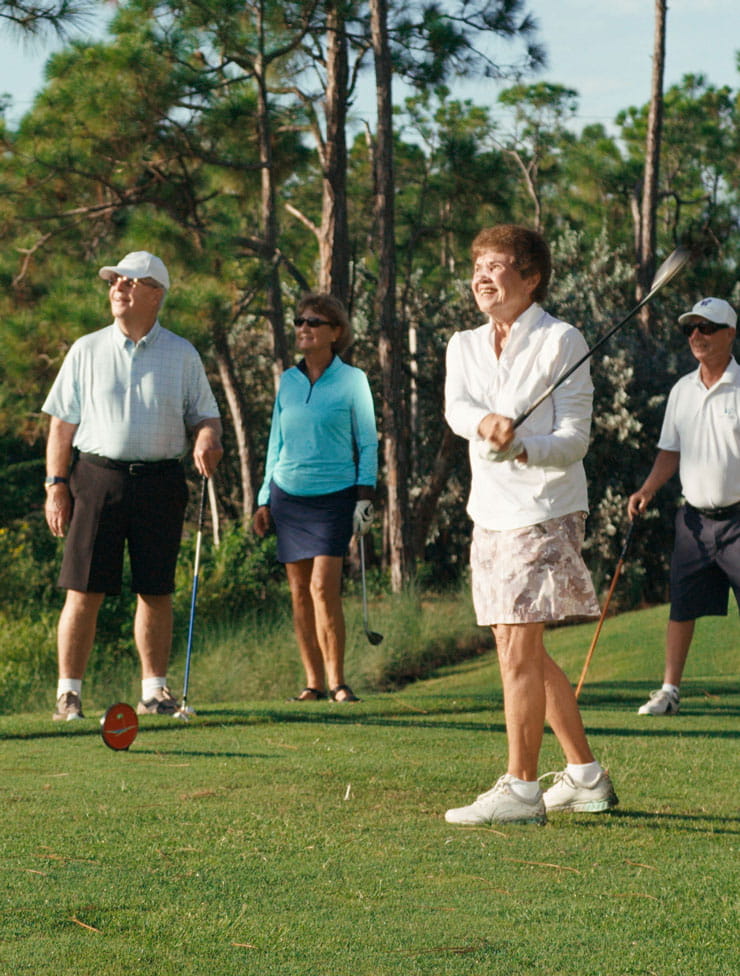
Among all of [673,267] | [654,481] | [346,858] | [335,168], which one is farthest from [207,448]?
[335,168]

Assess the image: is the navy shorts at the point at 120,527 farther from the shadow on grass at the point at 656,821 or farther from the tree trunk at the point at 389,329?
the tree trunk at the point at 389,329

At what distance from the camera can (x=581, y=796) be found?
416 centimetres

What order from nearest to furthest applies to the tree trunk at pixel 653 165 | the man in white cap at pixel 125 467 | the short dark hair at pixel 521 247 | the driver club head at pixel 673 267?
the driver club head at pixel 673 267, the short dark hair at pixel 521 247, the man in white cap at pixel 125 467, the tree trunk at pixel 653 165

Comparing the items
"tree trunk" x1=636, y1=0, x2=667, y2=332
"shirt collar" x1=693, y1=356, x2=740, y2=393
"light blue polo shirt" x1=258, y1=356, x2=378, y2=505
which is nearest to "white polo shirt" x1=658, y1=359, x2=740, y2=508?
"shirt collar" x1=693, y1=356, x2=740, y2=393

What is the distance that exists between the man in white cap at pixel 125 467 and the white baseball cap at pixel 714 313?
233 centimetres

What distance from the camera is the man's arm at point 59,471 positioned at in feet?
20.9

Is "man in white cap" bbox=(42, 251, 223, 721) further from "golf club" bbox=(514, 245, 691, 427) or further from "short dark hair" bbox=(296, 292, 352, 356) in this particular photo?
"golf club" bbox=(514, 245, 691, 427)

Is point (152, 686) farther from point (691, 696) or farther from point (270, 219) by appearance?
point (270, 219)

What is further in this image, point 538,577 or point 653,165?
point 653,165

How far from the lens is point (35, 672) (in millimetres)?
11977

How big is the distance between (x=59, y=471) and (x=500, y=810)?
322 centimetres

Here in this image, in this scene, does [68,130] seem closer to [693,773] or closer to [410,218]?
[410,218]

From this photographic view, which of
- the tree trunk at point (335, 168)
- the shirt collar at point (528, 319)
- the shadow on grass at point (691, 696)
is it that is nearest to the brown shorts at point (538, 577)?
the shirt collar at point (528, 319)

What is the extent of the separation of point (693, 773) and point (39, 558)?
12.0 metres
